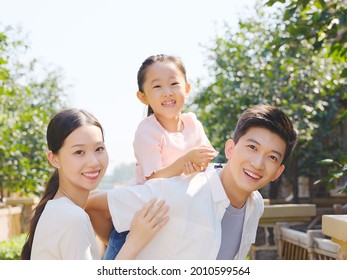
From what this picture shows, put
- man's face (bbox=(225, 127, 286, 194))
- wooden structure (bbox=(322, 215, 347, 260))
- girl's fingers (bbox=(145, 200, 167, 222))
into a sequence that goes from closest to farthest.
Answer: girl's fingers (bbox=(145, 200, 167, 222)), man's face (bbox=(225, 127, 286, 194)), wooden structure (bbox=(322, 215, 347, 260))

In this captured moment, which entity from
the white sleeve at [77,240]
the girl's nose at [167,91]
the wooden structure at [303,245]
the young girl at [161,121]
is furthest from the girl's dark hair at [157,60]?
the wooden structure at [303,245]

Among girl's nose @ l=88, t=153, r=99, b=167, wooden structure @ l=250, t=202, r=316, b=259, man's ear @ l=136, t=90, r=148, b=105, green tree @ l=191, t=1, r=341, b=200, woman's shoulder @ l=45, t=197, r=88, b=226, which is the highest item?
green tree @ l=191, t=1, r=341, b=200

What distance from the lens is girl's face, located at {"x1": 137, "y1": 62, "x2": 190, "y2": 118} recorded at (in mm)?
3486

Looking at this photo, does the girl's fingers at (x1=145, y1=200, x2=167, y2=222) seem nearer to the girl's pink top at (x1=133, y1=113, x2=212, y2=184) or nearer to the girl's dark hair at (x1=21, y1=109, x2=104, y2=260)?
the girl's dark hair at (x1=21, y1=109, x2=104, y2=260)

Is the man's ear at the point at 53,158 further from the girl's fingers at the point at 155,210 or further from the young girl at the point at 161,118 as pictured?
the young girl at the point at 161,118

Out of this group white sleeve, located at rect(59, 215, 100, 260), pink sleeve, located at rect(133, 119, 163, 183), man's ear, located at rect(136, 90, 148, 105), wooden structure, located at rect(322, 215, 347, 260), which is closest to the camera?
white sleeve, located at rect(59, 215, 100, 260)

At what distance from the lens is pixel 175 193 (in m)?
2.77

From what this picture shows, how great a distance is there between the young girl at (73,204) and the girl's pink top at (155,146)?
1.69ft

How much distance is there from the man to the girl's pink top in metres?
0.48

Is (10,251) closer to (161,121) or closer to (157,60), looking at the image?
(161,121)

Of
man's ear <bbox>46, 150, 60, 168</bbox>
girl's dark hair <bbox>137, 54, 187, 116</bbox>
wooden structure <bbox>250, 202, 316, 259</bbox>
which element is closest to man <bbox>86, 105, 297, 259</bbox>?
man's ear <bbox>46, 150, 60, 168</bbox>
